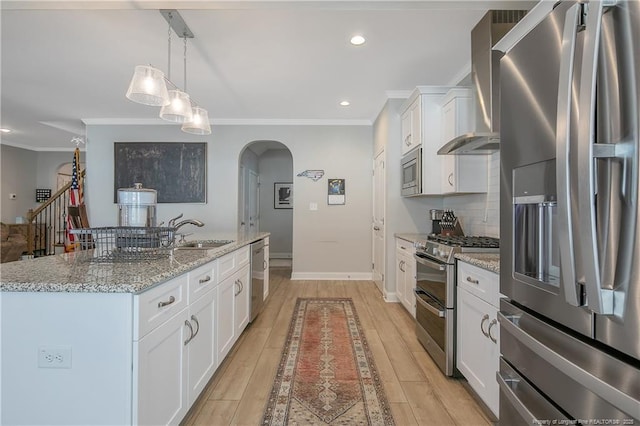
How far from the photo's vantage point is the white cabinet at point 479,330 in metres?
1.53

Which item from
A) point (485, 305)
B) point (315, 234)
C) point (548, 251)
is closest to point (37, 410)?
point (548, 251)

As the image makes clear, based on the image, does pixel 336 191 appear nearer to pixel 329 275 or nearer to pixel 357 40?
pixel 329 275

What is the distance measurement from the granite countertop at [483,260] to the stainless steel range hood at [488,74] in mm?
805

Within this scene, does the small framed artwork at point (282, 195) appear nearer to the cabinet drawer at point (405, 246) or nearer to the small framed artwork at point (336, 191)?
the small framed artwork at point (336, 191)

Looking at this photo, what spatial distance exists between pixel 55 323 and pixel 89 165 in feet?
17.2

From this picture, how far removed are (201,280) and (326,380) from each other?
3.54 feet

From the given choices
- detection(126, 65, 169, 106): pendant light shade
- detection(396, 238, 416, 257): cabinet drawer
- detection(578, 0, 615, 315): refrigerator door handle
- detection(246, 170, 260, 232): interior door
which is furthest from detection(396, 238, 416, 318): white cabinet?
detection(246, 170, 260, 232): interior door

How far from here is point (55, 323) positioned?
42.8 inches

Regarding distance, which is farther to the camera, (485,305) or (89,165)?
(89,165)

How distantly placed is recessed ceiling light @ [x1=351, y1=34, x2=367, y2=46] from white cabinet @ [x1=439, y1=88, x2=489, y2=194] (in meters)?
1.02

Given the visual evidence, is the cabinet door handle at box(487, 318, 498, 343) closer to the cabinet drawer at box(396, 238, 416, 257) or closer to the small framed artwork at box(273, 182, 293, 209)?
the cabinet drawer at box(396, 238, 416, 257)

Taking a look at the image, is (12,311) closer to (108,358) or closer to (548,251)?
(108,358)

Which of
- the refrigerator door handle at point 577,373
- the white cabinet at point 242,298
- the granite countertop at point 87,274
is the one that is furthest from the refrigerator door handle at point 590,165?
the white cabinet at point 242,298

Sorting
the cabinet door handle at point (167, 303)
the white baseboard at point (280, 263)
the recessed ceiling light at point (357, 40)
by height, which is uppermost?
the recessed ceiling light at point (357, 40)
